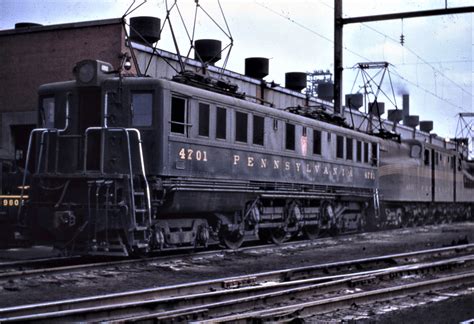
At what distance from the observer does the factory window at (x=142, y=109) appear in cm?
1263

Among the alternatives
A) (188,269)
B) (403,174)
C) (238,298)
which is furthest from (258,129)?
(403,174)

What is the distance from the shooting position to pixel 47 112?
45.5ft

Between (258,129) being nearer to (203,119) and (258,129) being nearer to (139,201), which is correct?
(203,119)

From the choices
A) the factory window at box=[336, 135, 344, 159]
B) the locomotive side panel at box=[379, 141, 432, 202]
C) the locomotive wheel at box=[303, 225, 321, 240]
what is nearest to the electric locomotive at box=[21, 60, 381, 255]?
the locomotive wheel at box=[303, 225, 321, 240]

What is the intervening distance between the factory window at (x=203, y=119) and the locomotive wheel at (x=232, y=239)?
2833 millimetres

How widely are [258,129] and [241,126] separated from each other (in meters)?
0.82

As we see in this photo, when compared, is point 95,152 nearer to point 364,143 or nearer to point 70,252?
point 70,252

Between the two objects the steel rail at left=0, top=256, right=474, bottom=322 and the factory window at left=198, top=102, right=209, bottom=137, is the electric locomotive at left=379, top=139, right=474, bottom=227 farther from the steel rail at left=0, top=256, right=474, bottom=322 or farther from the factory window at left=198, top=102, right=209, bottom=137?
the steel rail at left=0, top=256, right=474, bottom=322

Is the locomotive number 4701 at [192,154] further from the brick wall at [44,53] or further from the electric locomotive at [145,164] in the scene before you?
the brick wall at [44,53]

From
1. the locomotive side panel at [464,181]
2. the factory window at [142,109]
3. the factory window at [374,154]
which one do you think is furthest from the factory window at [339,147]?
the locomotive side panel at [464,181]

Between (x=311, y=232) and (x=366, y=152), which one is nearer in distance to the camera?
(x=311, y=232)

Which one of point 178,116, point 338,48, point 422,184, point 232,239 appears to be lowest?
point 232,239

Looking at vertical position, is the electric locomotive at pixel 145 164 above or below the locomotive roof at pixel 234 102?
below

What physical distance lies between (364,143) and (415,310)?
45.8ft
